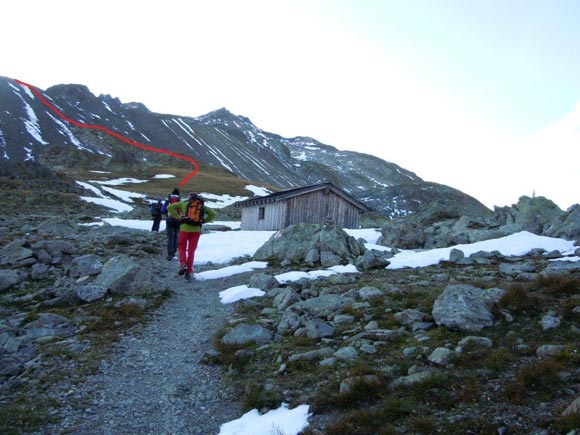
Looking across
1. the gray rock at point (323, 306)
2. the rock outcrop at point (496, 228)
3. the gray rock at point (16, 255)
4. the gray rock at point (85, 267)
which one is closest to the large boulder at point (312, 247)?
the rock outcrop at point (496, 228)

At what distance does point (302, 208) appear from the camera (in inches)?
1334

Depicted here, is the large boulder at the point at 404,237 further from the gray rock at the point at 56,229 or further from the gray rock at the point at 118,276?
the gray rock at the point at 56,229

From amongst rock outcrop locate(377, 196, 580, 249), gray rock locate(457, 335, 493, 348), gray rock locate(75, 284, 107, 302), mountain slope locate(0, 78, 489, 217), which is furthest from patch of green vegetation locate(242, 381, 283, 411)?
mountain slope locate(0, 78, 489, 217)

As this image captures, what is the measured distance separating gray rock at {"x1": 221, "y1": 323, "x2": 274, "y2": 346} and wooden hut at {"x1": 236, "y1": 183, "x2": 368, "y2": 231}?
79.5ft

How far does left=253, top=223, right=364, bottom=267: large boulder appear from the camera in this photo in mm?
16828

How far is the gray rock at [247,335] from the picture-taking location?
802 centimetres

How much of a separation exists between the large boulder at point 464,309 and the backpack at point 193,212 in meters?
8.91

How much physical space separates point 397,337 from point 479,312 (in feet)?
5.24

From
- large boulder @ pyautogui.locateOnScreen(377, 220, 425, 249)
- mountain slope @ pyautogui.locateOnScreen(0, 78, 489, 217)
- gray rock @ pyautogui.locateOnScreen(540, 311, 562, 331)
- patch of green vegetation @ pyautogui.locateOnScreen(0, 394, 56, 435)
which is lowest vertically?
patch of green vegetation @ pyautogui.locateOnScreen(0, 394, 56, 435)

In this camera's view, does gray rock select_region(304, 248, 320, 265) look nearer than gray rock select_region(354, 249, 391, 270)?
No

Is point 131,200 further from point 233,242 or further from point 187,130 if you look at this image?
point 187,130

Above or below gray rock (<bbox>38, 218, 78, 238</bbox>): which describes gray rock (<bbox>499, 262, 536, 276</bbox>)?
above

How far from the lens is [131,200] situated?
195ft

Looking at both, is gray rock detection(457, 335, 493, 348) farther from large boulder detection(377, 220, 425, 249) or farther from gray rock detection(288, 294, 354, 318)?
large boulder detection(377, 220, 425, 249)
